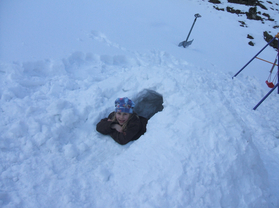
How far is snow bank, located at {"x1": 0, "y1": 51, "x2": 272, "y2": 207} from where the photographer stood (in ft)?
5.79

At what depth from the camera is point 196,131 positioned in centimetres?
207

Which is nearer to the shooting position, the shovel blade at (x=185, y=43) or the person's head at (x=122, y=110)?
the person's head at (x=122, y=110)

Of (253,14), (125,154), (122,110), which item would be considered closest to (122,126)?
(122,110)

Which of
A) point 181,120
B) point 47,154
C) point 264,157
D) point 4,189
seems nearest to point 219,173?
point 181,120

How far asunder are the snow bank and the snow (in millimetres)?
11

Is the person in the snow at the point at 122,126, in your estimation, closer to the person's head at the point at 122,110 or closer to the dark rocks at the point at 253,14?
the person's head at the point at 122,110

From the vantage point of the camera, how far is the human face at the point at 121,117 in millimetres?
2580

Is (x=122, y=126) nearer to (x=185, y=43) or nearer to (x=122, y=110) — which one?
(x=122, y=110)

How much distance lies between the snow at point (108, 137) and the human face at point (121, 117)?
1.02 ft

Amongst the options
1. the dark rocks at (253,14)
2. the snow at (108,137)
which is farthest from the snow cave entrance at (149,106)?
the dark rocks at (253,14)

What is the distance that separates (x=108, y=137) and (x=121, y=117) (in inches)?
14.1

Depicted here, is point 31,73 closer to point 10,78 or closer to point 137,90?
point 10,78

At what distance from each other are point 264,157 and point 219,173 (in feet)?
5.70

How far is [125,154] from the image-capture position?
2.21m
